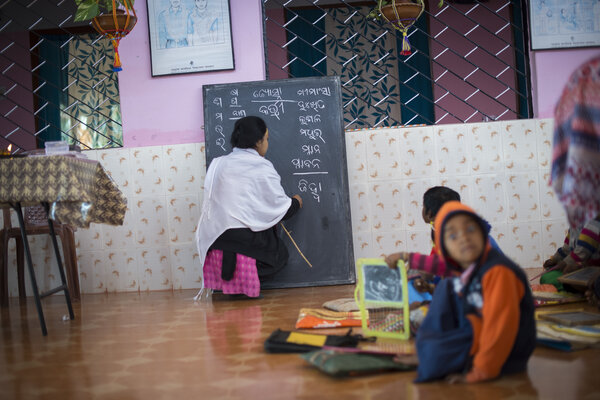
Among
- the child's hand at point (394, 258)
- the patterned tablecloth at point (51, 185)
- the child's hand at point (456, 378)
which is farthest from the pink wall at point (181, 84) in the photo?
the child's hand at point (456, 378)

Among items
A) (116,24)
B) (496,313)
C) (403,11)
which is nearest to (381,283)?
(496,313)

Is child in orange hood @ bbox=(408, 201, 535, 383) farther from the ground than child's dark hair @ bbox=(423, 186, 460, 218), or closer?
closer

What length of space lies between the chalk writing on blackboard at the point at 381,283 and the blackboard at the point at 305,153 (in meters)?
1.84

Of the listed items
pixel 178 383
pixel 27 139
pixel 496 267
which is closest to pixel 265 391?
pixel 178 383

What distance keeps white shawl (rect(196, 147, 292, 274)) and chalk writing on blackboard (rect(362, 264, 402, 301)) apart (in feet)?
5.45

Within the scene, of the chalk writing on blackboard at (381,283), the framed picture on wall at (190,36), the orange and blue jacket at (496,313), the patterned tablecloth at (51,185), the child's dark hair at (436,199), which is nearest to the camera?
the orange and blue jacket at (496,313)

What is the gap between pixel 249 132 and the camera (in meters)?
4.46

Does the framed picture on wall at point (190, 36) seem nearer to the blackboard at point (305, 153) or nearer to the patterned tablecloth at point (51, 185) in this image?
the blackboard at point (305, 153)

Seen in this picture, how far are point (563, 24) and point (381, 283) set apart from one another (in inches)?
135

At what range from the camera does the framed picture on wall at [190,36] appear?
508cm

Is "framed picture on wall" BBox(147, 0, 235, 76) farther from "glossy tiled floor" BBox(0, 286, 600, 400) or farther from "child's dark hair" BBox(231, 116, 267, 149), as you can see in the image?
"glossy tiled floor" BBox(0, 286, 600, 400)

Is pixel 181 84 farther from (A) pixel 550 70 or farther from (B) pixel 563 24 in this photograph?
(B) pixel 563 24

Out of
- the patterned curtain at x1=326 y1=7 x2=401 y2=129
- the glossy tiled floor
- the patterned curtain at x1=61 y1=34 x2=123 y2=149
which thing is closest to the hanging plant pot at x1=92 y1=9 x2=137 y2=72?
the glossy tiled floor

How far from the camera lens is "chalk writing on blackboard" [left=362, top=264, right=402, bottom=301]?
9.21 feet
